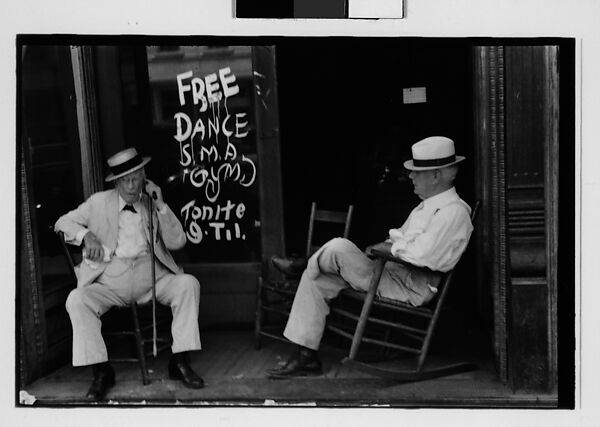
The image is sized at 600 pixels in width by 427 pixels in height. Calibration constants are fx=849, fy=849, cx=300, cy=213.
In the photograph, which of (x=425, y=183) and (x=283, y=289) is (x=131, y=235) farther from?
(x=425, y=183)

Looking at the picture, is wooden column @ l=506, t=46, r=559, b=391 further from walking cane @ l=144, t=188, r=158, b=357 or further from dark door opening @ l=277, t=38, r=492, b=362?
walking cane @ l=144, t=188, r=158, b=357

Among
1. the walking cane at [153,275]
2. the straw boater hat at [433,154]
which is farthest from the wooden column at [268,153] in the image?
the straw boater hat at [433,154]

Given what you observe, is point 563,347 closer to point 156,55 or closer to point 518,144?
point 518,144

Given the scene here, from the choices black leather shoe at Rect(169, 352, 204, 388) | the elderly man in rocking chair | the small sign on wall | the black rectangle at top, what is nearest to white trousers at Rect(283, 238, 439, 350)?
the elderly man in rocking chair

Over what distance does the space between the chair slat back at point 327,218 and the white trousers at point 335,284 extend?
86mm

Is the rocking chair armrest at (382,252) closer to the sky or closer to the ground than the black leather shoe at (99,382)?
closer to the sky

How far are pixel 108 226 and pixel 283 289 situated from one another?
99 centimetres

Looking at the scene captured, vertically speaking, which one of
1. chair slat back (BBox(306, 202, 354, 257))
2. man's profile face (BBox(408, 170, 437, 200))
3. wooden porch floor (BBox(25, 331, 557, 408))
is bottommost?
wooden porch floor (BBox(25, 331, 557, 408))

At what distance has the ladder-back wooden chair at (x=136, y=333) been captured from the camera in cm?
444

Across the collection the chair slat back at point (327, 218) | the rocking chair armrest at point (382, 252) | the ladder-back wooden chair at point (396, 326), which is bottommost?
the ladder-back wooden chair at point (396, 326)

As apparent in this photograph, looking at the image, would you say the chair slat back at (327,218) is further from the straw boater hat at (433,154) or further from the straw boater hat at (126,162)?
the straw boater hat at (126,162)

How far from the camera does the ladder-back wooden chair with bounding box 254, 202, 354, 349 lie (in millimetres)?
4531


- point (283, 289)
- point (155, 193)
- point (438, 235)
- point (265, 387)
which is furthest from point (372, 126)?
point (265, 387)

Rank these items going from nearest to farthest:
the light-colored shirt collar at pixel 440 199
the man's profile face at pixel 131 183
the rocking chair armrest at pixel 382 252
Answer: the rocking chair armrest at pixel 382 252, the light-colored shirt collar at pixel 440 199, the man's profile face at pixel 131 183
